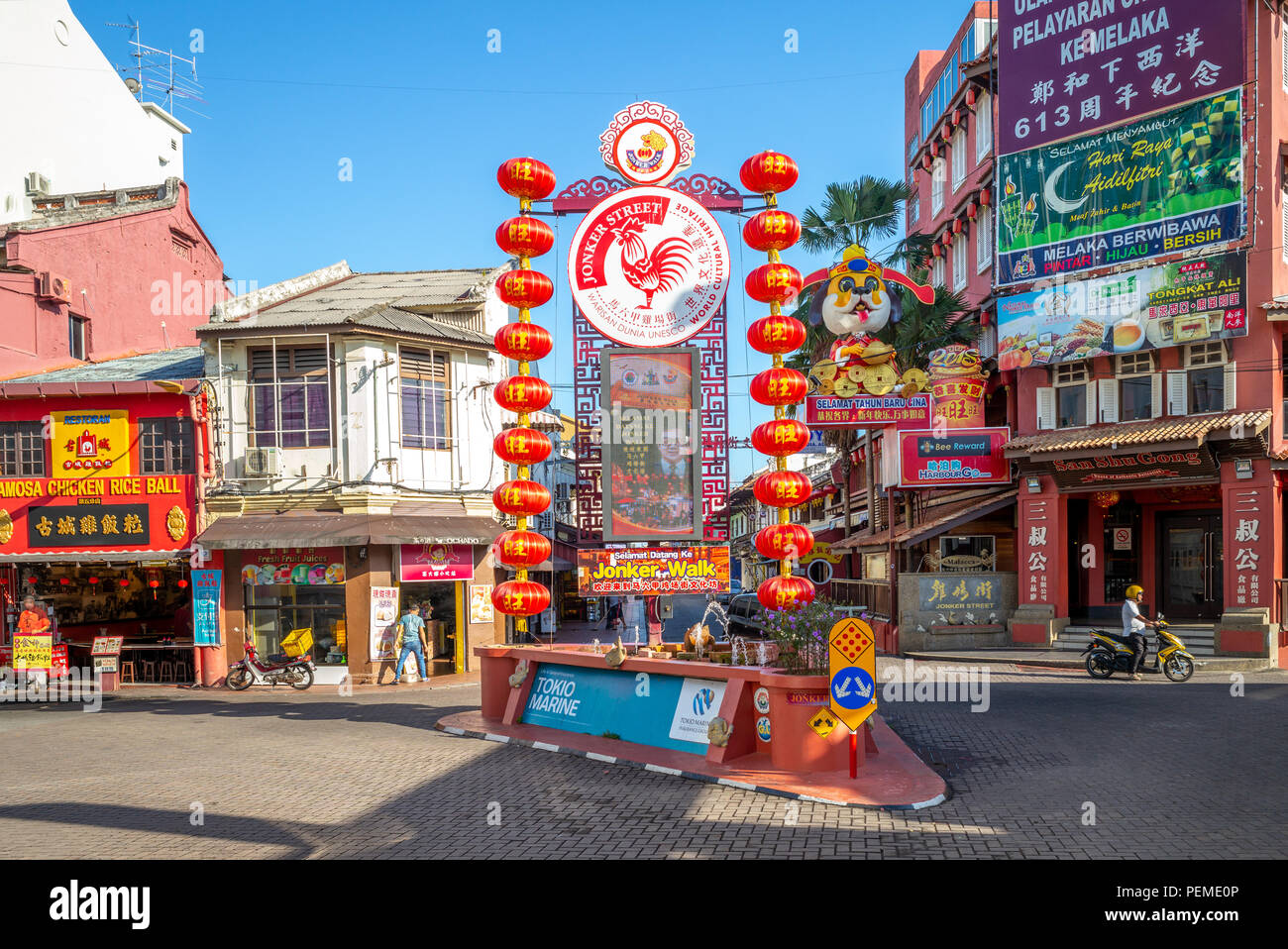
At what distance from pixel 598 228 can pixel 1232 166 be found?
1531 cm

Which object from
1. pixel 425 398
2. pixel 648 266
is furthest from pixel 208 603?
pixel 648 266

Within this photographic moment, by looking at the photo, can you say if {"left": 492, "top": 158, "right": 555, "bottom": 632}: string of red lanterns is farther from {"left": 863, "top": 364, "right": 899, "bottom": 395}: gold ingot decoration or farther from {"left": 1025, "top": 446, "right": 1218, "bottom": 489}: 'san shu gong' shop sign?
{"left": 1025, "top": 446, "right": 1218, "bottom": 489}: 'san shu gong' shop sign

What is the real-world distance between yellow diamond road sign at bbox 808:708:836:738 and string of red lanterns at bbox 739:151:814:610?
2.08 meters

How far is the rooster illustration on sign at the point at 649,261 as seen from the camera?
15.6 metres

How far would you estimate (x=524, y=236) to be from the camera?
49.0 feet

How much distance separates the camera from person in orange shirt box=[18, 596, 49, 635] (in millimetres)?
20859

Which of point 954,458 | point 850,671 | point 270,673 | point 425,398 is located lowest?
point 270,673

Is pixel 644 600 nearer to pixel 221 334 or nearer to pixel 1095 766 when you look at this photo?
pixel 1095 766

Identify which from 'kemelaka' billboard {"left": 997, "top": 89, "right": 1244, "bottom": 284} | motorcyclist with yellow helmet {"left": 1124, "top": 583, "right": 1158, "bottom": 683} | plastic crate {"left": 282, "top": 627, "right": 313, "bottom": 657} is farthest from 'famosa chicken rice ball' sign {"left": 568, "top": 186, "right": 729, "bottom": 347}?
'kemelaka' billboard {"left": 997, "top": 89, "right": 1244, "bottom": 284}

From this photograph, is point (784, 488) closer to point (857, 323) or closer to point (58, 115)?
point (857, 323)

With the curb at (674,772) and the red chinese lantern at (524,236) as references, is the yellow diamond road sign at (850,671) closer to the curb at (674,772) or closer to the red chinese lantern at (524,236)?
the curb at (674,772)

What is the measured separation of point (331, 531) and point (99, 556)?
18.9 feet

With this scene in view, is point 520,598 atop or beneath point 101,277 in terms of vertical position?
beneath
